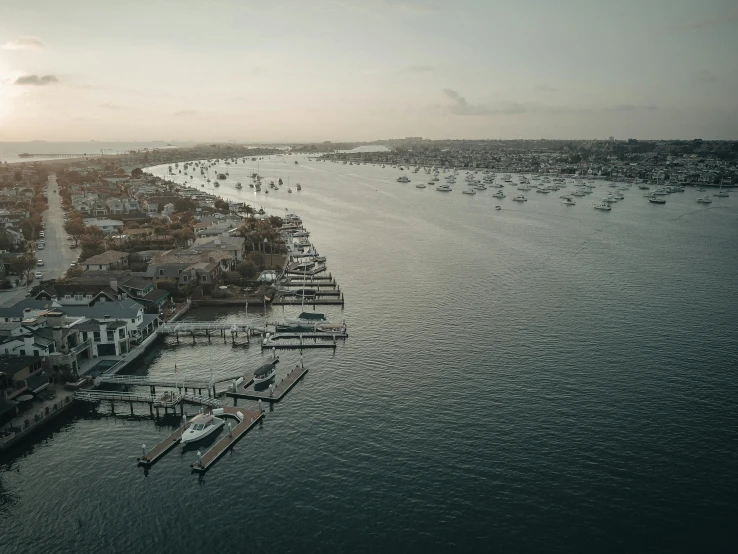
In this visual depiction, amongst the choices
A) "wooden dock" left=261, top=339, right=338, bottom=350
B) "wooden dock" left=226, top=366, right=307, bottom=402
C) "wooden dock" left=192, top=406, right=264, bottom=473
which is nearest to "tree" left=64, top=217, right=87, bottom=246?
"wooden dock" left=261, top=339, right=338, bottom=350

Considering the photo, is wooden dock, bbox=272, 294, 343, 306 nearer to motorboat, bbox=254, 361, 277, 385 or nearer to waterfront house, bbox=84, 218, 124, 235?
motorboat, bbox=254, 361, 277, 385

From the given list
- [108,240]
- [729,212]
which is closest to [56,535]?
[108,240]

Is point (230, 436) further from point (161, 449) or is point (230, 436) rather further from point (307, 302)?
point (307, 302)

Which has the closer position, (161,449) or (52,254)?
(161,449)

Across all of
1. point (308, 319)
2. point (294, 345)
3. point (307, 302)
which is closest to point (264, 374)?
point (294, 345)

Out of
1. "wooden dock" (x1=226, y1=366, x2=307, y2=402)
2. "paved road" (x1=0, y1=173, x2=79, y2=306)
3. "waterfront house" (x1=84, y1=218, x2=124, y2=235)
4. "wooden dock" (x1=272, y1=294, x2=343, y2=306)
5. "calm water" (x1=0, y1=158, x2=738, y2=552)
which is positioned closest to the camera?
"calm water" (x1=0, y1=158, x2=738, y2=552)

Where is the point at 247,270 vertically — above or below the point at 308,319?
above
